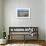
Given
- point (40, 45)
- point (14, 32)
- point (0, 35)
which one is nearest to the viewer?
point (40, 45)

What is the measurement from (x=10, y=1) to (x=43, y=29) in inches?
65.7

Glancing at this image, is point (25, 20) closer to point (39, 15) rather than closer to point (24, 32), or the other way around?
point (24, 32)

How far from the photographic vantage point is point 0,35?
2586 mm

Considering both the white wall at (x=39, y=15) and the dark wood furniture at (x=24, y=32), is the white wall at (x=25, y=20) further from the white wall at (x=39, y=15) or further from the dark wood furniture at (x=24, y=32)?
the dark wood furniture at (x=24, y=32)

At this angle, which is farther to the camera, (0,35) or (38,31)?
(38,31)

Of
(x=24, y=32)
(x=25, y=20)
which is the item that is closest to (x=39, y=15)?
(x=25, y=20)

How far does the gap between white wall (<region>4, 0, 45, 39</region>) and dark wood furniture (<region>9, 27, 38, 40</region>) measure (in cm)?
16

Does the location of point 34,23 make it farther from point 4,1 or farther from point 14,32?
point 4,1

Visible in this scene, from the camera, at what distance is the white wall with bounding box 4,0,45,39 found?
432cm

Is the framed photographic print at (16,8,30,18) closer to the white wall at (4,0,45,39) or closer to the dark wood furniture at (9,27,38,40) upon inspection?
the white wall at (4,0,45,39)

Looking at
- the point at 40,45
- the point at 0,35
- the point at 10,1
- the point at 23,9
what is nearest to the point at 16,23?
the point at 23,9

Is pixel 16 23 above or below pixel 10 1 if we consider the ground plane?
below

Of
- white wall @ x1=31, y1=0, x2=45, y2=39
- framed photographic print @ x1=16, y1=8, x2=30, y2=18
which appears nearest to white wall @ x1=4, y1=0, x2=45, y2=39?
white wall @ x1=31, y1=0, x2=45, y2=39

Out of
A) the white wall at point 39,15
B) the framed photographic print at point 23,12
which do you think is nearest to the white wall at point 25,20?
the white wall at point 39,15
